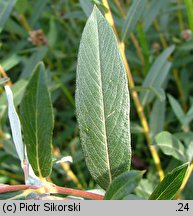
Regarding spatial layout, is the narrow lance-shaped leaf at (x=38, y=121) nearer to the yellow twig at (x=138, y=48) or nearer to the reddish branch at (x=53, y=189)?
the reddish branch at (x=53, y=189)

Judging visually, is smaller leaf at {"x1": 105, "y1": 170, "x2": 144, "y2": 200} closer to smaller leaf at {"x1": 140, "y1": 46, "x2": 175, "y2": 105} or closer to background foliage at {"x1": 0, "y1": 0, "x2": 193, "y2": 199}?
background foliage at {"x1": 0, "y1": 0, "x2": 193, "y2": 199}

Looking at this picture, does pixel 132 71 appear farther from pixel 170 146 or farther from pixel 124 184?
pixel 124 184

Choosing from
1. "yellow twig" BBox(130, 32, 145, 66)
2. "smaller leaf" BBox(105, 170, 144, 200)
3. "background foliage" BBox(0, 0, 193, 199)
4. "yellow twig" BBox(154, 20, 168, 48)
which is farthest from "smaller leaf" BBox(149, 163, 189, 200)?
"yellow twig" BBox(154, 20, 168, 48)

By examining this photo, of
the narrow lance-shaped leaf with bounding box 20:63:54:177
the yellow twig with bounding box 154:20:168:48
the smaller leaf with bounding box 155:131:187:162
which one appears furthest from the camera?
the yellow twig with bounding box 154:20:168:48

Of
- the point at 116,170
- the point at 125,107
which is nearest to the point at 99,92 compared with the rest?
the point at 125,107

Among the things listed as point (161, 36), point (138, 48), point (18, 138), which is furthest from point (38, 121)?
point (161, 36)

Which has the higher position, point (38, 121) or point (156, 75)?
point (38, 121)
